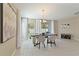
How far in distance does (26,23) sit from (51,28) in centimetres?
370

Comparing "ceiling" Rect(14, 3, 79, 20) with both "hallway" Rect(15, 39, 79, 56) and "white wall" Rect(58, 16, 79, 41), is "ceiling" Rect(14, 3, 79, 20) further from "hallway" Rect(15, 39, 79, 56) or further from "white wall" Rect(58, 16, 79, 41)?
"white wall" Rect(58, 16, 79, 41)

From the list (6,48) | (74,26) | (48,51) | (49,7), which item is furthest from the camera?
(74,26)

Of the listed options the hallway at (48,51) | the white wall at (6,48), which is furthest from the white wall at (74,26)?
the white wall at (6,48)

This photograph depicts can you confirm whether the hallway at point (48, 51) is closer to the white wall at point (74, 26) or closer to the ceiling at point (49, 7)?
the ceiling at point (49, 7)

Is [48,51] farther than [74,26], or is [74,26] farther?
[74,26]

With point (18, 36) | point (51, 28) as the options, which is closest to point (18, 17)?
point (18, 36)

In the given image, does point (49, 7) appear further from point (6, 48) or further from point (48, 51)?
point (6, 48)

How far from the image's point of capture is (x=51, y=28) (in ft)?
51.2

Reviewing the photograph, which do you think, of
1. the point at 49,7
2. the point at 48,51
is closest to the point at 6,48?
the point at 48,51

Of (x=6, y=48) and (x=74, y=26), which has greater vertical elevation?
(x=74, y=26)

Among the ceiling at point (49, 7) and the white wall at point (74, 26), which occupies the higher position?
the ceiling at point (49, 7)

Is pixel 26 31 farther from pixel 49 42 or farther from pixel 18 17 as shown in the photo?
pixel 18 17

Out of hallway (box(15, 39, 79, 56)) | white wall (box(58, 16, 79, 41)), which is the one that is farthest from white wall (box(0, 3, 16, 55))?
white wall (box(58, 16, 79, 41))

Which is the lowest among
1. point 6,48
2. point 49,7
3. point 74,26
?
point 6,48
